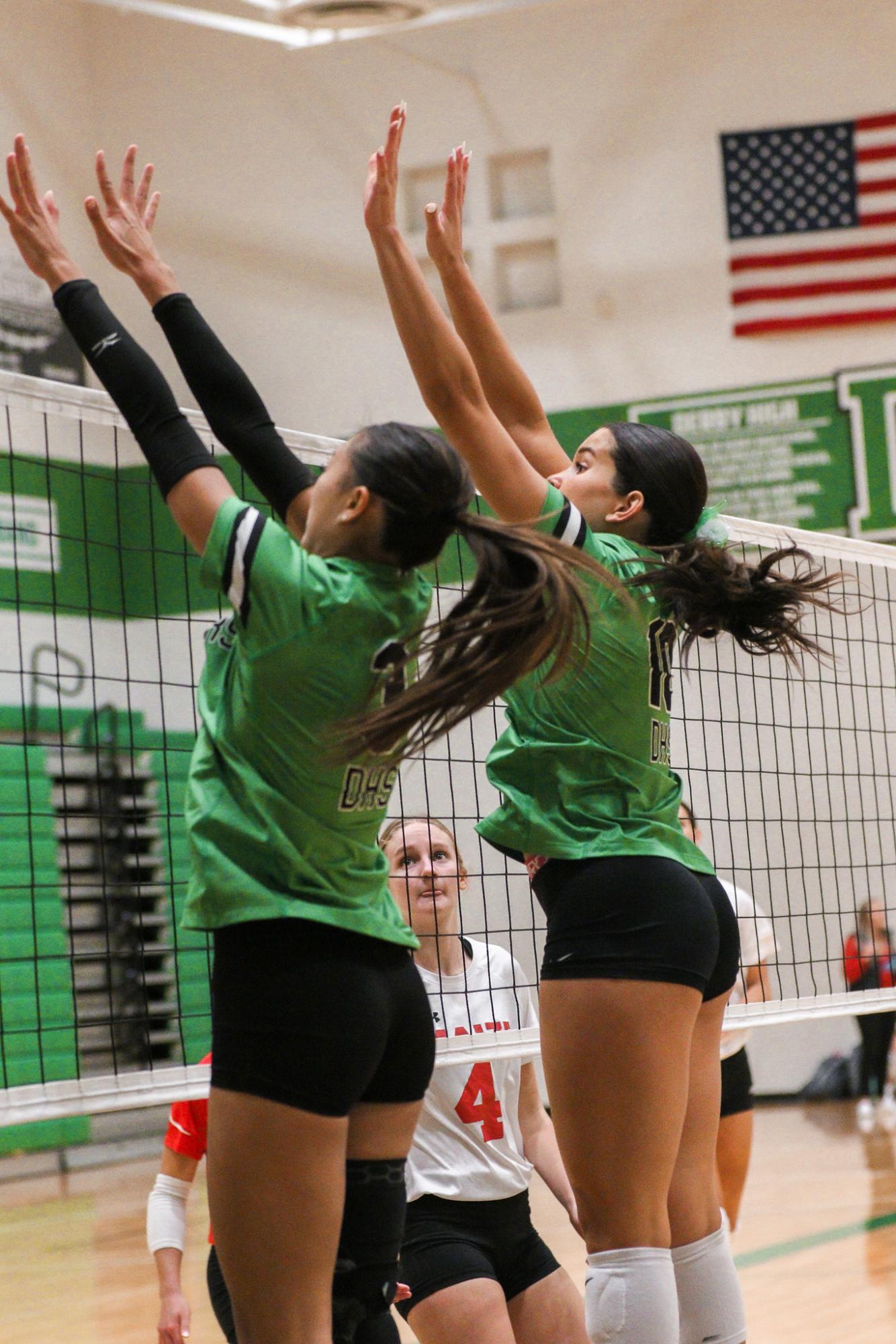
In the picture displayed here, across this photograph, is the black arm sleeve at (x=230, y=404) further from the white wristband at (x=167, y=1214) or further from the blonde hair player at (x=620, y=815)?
the white wristband at (x=167, y=1214)

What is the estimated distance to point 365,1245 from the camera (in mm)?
2168

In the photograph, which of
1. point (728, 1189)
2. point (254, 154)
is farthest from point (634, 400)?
point (728, 1189)

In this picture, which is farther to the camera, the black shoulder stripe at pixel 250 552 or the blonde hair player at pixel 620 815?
the blonde hair player at pixel 620 815

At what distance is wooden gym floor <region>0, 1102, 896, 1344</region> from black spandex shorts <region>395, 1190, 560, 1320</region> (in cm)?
214

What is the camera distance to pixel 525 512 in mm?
2564

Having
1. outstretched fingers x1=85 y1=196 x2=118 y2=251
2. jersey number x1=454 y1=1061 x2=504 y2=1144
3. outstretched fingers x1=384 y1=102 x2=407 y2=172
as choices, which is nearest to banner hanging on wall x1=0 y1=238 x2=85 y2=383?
jersey number x1=454 y1=1061 x2=504 y2=1144

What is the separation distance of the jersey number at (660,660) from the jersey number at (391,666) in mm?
696

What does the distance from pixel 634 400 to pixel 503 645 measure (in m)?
10.9

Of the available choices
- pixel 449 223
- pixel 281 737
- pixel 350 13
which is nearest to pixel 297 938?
pixel 281 737

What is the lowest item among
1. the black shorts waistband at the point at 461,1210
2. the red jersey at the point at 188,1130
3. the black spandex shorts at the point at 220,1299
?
the black shorts waistband at the point at 461,1210

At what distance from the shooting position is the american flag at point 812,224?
12367 millimetres

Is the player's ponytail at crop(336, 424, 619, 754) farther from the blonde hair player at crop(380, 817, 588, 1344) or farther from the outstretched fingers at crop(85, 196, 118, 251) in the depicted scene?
the blonde hair player at crop(380, 817, 588, 1344)

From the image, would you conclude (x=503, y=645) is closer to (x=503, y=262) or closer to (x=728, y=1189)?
(x=728, y=1189)

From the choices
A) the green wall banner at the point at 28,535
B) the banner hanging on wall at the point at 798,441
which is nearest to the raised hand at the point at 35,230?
the green wall banner at the point at 28,535
